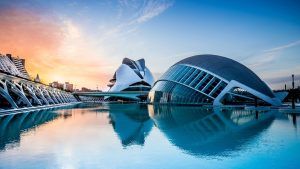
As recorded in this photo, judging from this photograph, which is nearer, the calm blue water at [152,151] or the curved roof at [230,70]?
Answer: the calm blue water at [152,151]

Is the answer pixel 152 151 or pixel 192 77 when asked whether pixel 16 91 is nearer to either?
pixel 152 151

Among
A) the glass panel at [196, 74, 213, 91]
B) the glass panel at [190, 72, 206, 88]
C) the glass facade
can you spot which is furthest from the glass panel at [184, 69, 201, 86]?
the glass panel at [196, 74, 213, 91]

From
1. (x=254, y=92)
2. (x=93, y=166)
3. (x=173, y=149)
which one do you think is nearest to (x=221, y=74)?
(x=254, y=92)

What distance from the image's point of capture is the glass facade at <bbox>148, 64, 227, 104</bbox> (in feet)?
148

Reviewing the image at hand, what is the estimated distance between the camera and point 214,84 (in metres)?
45.8

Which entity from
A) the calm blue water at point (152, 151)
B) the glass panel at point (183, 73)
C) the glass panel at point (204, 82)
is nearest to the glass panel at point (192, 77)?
the glass panel at point (204, 82)

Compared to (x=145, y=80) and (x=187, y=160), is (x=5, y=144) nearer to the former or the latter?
(x=187, y=160)

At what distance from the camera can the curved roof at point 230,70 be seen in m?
43.8

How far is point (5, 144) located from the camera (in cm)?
1014

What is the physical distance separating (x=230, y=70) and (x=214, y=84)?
13.4 ft

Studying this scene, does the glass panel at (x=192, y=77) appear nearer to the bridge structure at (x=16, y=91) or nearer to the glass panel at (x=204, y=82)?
the glass panel at (x=204, y=82)

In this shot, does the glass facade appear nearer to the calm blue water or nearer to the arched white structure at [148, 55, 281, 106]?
the arched white structure at [148, 55, 281, 106]

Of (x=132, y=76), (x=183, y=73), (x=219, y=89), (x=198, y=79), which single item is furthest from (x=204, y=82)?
(x=132, y=76)

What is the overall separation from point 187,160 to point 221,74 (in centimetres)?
3936
